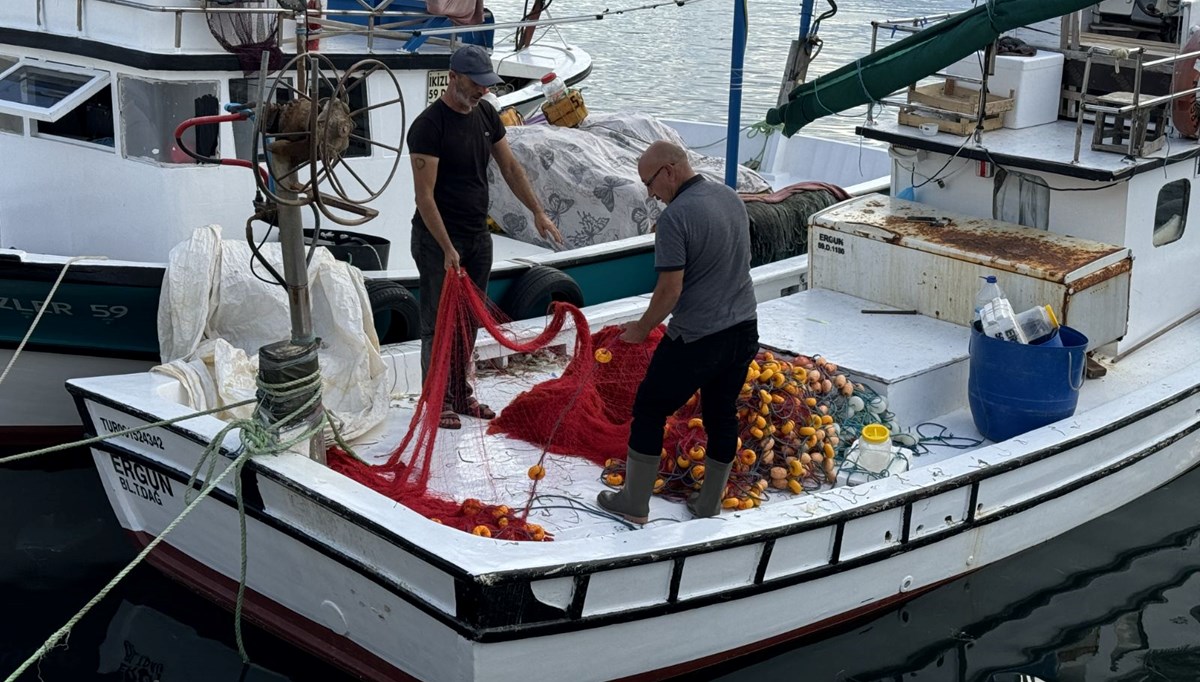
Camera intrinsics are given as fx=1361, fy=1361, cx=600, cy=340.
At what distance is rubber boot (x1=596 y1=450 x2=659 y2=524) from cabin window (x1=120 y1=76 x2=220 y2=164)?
11.2 ft

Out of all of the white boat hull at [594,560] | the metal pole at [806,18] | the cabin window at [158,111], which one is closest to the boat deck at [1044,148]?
the metal pole at [806,18]

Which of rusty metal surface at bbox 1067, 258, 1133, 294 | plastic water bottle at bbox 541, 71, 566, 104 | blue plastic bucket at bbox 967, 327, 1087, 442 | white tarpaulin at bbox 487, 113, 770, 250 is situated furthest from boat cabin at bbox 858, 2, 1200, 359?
plastic water bottle at bbox 541, 71, 566, 104

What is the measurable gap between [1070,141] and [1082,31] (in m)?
1.11

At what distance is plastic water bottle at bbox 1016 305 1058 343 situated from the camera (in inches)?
254

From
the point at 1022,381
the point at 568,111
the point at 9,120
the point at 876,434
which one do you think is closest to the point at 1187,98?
the point at 1022,381

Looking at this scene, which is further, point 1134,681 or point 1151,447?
point 1151,447

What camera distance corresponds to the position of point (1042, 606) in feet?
21.9

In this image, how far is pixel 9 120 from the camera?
7.98m

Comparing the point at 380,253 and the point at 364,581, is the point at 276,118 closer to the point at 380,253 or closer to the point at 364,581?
the point at 364,581

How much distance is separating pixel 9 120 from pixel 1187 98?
6.66 meters

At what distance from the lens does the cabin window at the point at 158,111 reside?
7.57 metres

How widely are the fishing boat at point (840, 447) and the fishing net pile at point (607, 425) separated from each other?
21 millimetres

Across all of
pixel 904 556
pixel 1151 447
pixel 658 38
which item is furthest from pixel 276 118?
pixel 658 38

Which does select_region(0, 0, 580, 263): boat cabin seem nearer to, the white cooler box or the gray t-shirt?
the gray t-shirt
